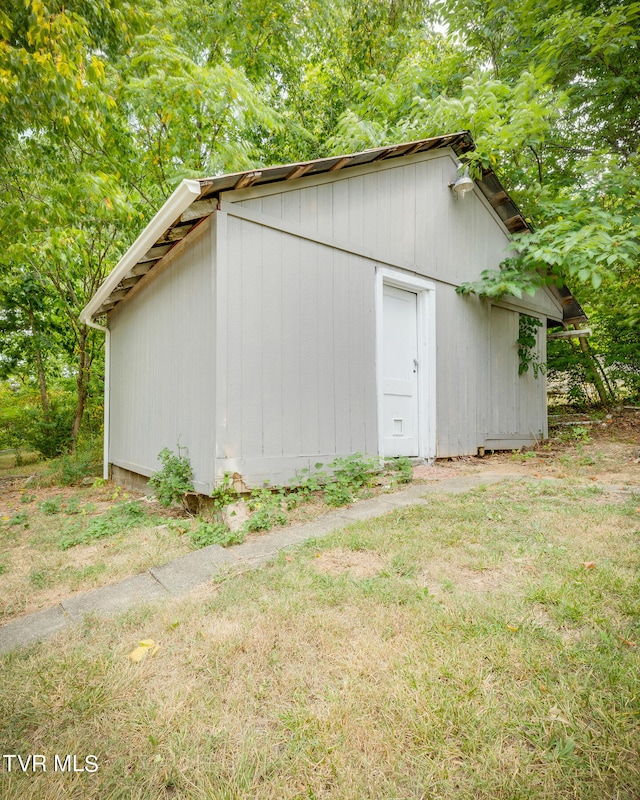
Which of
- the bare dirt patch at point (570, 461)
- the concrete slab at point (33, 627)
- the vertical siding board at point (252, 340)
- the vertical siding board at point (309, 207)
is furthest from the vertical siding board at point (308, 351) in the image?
the concrete slab at point (33, 627)

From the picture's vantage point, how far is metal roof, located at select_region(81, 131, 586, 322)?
11.2 feet

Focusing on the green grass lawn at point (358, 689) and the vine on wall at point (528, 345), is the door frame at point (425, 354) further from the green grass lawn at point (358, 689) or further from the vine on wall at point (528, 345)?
the green grass lawn at point (358, 689)

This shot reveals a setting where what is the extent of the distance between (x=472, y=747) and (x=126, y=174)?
872 centimetres

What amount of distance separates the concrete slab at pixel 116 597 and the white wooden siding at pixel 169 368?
4.05ft

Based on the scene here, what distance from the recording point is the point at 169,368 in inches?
186

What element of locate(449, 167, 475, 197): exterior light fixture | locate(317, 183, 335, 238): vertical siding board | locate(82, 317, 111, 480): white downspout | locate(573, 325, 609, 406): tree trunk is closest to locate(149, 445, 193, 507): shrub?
locate(317, 183, 335, 238): vertical siding board

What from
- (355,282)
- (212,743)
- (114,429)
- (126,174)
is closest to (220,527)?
(212,743)

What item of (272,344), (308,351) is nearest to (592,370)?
(308,351)

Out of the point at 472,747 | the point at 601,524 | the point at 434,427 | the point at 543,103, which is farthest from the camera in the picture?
the point at 543,103

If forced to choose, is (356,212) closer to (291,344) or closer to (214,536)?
(291,344)

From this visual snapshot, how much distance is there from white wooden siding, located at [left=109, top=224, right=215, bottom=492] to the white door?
6.90 ft

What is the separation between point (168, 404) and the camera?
4707 millimetres

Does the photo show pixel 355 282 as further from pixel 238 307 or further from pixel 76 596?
pixel 76 596

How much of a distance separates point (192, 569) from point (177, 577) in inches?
4.4
